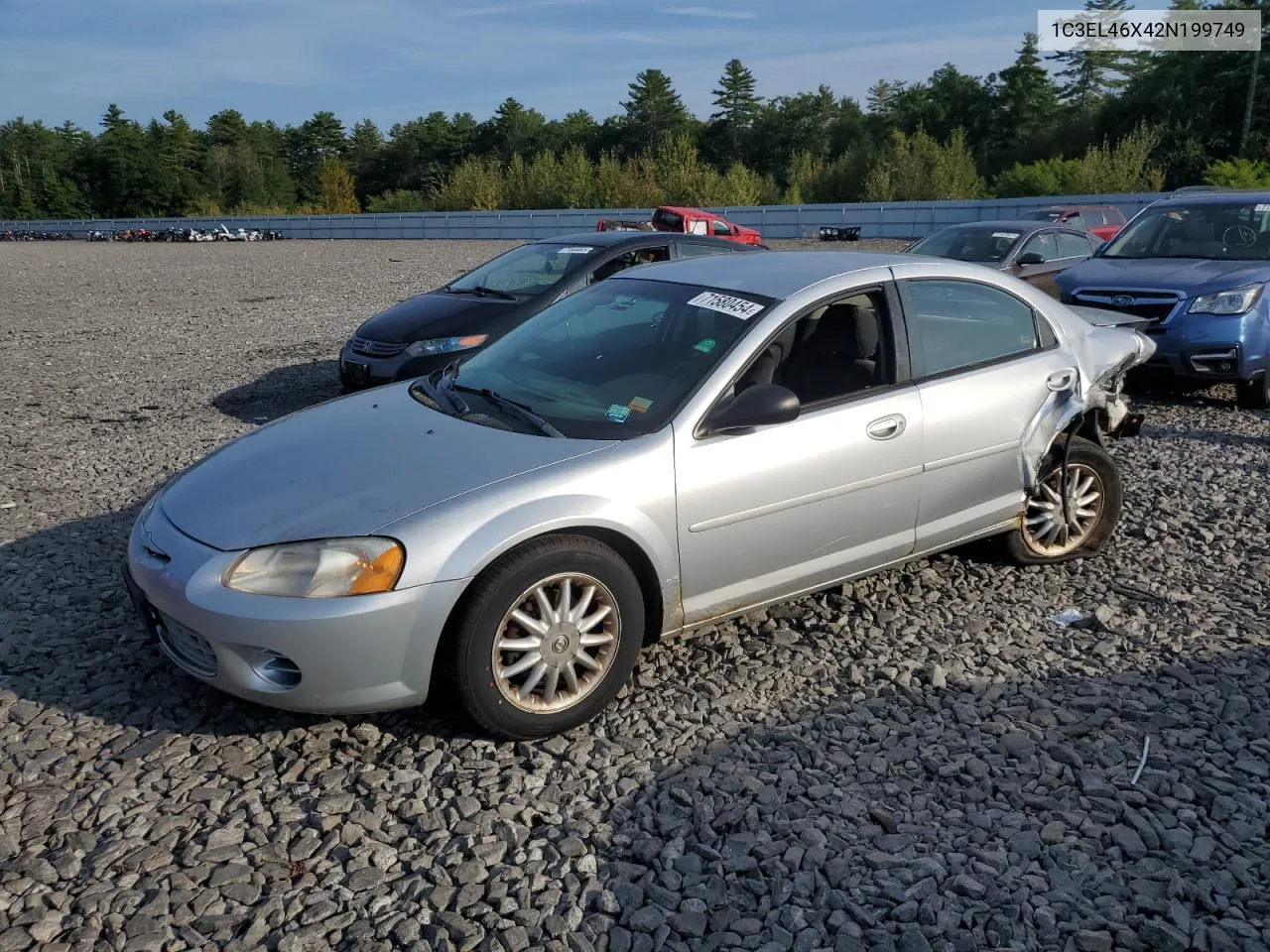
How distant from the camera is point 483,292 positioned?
927cm

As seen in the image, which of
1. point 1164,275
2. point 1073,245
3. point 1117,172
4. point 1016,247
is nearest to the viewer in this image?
point 1164,275

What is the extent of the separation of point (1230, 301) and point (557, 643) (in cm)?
712

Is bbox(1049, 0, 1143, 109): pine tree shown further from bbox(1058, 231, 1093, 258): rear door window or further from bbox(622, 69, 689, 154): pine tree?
bbox(1058, 231, 1093, 258): rear door window

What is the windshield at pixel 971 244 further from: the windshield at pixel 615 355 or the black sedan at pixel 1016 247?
the windshield at pixel 615 355

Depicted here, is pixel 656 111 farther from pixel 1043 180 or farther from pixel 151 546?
pixel 151 546

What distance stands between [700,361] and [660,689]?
1.30m

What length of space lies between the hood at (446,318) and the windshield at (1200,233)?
222 inches

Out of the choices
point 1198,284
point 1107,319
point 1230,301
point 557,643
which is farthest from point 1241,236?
point 557,643

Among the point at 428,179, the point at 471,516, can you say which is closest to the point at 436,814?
the point at 471,516

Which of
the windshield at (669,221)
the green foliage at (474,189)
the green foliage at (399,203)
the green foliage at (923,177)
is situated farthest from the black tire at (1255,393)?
the green foliage at (399,203)

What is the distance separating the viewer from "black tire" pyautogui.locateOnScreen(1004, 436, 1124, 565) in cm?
516

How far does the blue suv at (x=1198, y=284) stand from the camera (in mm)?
8336

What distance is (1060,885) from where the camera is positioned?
118 inches

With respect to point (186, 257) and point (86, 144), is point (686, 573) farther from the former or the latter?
point (86, 144)
